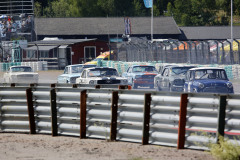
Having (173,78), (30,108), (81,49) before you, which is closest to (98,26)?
(81,49)

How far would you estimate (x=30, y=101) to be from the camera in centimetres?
1302

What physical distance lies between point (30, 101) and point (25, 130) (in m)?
0.75

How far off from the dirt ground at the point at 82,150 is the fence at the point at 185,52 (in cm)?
1990

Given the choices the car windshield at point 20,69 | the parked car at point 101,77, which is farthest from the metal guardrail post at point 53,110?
the car windshield at point 20,69

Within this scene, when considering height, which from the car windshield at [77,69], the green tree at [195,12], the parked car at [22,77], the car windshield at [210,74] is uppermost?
the green tree at [195,12]

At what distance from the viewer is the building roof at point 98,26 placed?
9031 cm

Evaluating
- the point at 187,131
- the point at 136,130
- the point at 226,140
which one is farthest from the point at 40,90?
the point at 226,140

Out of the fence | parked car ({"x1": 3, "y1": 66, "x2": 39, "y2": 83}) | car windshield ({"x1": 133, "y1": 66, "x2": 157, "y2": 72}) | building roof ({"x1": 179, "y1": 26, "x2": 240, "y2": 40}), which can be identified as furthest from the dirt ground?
building roof ({"x1": 179, "y1": 26, "x2": 240, "y2": 40})

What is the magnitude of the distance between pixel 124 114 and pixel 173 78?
41.9 ft

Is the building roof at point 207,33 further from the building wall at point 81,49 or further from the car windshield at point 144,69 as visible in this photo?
the car windshield at point 144,69

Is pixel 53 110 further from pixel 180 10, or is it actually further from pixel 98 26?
pixel 180 10

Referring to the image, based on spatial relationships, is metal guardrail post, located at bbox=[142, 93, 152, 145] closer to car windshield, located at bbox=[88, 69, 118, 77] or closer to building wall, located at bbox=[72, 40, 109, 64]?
car windshield, located at bbox=[88, 69, 118, 77]

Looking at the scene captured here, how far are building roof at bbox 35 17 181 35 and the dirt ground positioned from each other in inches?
3048

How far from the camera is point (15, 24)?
8919 centimetres
